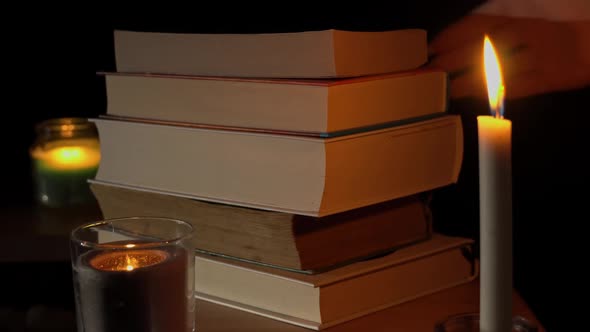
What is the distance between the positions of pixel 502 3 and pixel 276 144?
34 centimetres

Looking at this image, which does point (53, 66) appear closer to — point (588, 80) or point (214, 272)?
point (214, 272)

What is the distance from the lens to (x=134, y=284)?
0.64 metres

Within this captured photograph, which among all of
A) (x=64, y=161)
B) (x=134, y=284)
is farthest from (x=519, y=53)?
(x=64, y=161)

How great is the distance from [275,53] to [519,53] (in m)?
0.31

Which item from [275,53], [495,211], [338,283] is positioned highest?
[275,53]

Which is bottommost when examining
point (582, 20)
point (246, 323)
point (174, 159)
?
point (246, 323)

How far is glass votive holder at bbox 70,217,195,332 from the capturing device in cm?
64

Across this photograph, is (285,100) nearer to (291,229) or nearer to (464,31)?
(291,229)

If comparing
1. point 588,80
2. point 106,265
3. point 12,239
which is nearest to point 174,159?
point 106,265

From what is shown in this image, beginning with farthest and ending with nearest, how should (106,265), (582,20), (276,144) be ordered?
(582,20)
(276,144)
(106,265)

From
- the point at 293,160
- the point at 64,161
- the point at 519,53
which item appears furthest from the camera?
the point at 64,161

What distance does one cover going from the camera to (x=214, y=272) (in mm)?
807

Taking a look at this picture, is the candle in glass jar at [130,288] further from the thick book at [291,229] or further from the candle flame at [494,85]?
the candle flame at [494,85]

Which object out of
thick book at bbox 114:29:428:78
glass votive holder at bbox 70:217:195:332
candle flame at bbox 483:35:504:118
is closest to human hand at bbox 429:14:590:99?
thick book at bbox 114:29:428:78
